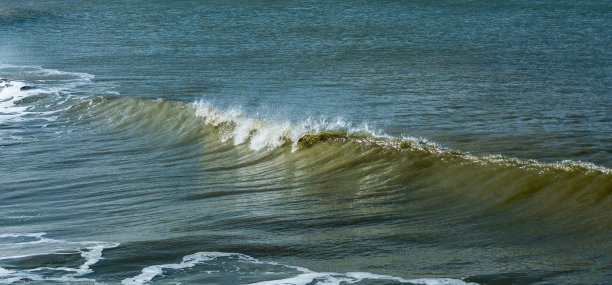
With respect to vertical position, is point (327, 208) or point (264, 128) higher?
point (264, 128)

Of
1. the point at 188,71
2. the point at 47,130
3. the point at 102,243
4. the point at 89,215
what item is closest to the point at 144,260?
the point at 102,243

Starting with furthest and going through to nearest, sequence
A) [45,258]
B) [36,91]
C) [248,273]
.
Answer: [36,91] < [45,258] < [248,273]

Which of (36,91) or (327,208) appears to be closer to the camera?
(327,208)

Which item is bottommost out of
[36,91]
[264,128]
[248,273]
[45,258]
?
[248,273]

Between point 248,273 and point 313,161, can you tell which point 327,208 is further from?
point 313,161

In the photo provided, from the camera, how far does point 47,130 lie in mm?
16781

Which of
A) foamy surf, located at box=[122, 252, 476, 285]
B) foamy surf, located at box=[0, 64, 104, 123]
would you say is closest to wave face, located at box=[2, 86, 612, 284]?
foamy surf, located at box=[122, 252, 476, 285]

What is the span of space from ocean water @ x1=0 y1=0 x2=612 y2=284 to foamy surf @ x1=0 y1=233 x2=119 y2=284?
1.4 inches

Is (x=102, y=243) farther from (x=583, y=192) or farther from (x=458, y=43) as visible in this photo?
(x=458, y=43)

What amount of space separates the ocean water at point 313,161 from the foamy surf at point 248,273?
0.11 ft

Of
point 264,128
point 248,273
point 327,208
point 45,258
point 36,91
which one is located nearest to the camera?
point 248,273

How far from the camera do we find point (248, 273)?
797 centimetres

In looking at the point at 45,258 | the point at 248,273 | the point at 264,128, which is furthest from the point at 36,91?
the point at 248,273

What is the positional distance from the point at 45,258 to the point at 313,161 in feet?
18.5
